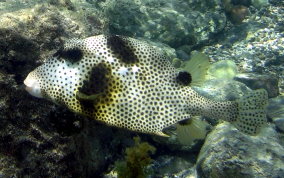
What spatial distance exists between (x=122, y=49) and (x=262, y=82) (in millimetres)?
5259

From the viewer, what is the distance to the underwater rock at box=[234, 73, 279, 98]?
7.09 meters

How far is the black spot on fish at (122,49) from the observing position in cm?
323

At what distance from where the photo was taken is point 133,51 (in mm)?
3287

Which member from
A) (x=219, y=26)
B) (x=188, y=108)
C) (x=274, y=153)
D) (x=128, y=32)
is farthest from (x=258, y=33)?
(x=188, y=108)

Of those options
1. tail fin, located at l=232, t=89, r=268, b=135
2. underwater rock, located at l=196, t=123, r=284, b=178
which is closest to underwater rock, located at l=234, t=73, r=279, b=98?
underwater rock, located at l=196, t=123, r=284, b=178

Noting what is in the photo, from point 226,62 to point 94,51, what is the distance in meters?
5.52

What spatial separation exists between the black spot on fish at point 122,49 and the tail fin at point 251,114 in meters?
1.53

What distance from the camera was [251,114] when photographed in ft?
11.1

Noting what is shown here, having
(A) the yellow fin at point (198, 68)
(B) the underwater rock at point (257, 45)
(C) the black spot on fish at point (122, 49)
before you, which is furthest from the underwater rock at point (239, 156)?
(B) the underwater rock at point (257, 45)

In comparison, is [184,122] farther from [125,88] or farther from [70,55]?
[70,55]

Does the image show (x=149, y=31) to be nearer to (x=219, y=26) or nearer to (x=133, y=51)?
(x=219, y=26)

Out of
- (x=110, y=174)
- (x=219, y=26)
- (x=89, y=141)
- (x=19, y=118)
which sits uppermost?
(x=219, y=26)

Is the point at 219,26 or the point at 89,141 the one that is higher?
the point at 219,26

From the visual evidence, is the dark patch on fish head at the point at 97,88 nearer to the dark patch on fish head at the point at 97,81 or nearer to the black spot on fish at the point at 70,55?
the dark patch on fish head at the point at 97,81
